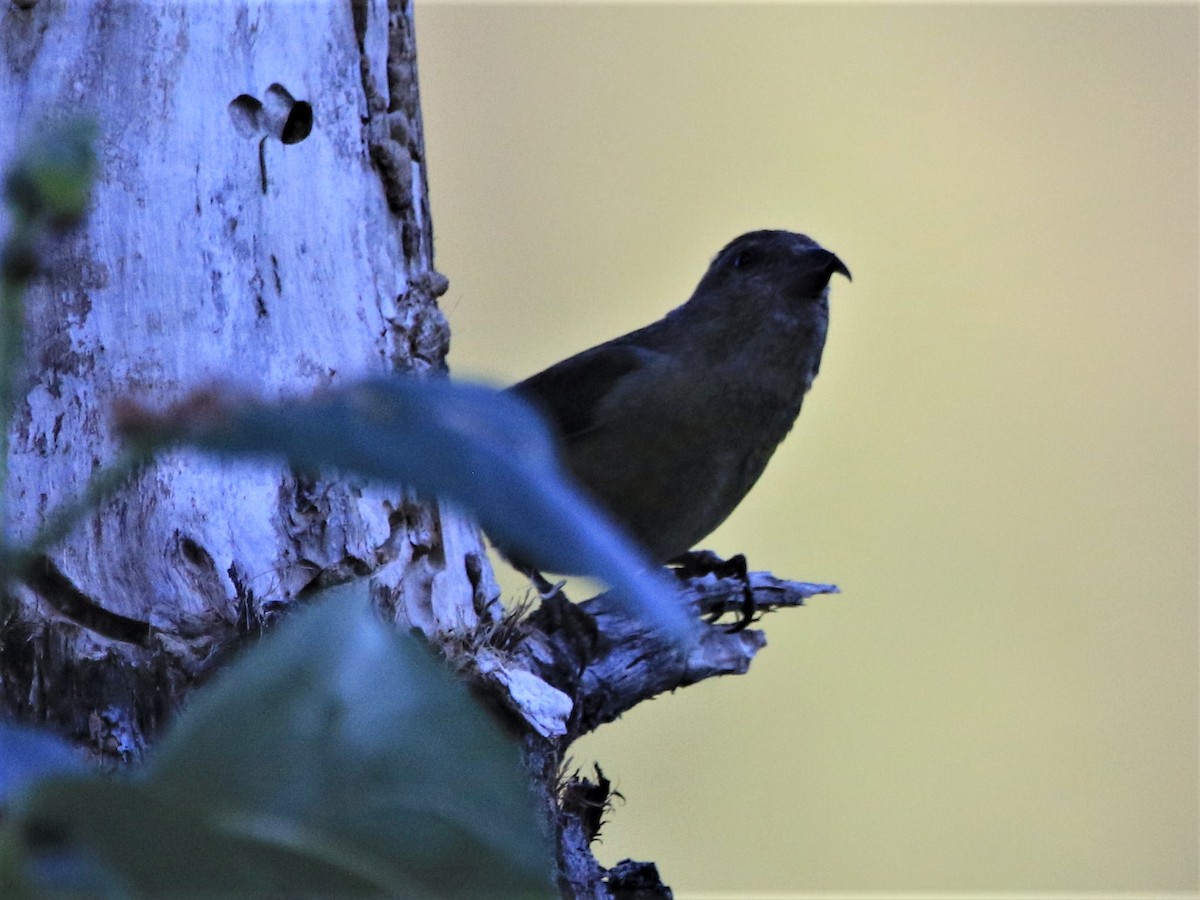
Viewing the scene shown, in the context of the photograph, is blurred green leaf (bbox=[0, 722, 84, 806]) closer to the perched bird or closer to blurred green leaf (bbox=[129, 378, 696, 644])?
blurred green leaf (bbox=[129, 378, 696, 644])

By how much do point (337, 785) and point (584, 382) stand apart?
2675 millimetres

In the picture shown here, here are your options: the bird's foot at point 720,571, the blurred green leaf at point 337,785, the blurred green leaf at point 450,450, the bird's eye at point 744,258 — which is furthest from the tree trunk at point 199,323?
the blurred green leaf at point 450,450

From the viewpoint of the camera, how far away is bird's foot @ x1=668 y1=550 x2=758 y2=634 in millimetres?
2811

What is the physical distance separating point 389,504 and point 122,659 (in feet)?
1.73

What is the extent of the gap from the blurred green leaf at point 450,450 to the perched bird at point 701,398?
2424 millimetres

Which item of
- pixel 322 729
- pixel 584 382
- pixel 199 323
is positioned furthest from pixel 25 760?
pixel 584 382

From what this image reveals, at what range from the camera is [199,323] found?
2.03m

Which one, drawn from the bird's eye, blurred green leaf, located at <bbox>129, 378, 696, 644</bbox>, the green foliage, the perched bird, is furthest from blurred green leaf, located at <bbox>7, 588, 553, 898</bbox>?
the bird's eye

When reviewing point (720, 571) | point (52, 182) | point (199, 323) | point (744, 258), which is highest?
point (744, 258)

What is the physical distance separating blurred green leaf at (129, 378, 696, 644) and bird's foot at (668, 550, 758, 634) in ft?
7.51

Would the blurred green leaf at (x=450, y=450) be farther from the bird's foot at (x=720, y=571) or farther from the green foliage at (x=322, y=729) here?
the bird's foot at (x=720, y=571)

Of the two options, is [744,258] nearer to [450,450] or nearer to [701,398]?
[701,398]

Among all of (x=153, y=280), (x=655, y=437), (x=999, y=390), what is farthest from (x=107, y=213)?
(x=999, y=390)

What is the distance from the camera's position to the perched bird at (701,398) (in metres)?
2.96
